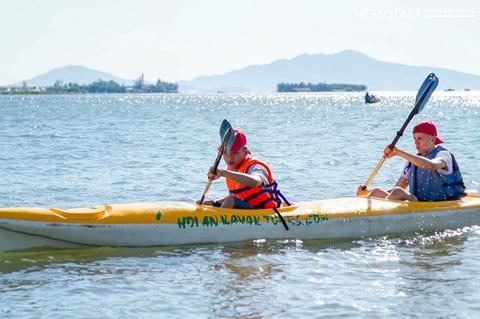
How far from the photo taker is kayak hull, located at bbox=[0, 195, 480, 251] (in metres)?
8.31

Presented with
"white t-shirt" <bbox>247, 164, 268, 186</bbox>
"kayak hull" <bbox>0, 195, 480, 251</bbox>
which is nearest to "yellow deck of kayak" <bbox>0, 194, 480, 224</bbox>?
"kayak hull" <bbox>0, 195, 480, 251</bbox>

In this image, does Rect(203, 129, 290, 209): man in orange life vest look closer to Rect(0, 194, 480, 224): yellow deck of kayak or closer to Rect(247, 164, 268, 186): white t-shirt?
Rect(247, 164, 268, 186): white t-shirt

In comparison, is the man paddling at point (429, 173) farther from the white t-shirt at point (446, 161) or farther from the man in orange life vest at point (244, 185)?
the man in orange life vest at point (244, 185)

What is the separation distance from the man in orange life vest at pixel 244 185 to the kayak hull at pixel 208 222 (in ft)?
0.42

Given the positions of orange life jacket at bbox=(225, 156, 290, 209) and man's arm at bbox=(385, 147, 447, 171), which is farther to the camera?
man's arm at bbox=(385, 147, 447, 171)

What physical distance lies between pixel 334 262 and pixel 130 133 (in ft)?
87.1

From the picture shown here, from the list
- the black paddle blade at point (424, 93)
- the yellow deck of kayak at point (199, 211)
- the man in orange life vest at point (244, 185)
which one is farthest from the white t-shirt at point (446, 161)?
the man in orange life vest at point (244, 185)

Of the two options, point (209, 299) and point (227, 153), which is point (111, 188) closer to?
point (227, 153)

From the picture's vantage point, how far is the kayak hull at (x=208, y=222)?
831 cm

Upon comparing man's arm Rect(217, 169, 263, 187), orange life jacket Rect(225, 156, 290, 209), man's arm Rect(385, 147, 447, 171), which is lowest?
orange life jacket Rect(225, 156, 290, 209)

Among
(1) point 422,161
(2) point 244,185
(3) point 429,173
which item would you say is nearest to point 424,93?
(3) point 429,173

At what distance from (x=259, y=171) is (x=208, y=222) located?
2.54 feet

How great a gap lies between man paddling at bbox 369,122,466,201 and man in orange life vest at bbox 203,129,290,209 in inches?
60.7

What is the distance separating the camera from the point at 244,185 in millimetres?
8680
